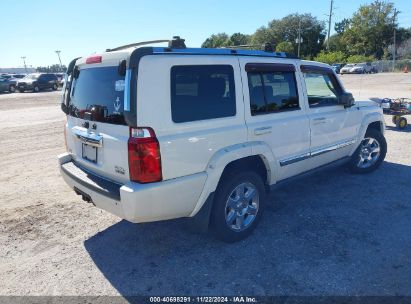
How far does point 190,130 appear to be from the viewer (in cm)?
310

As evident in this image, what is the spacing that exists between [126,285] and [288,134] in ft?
8.08

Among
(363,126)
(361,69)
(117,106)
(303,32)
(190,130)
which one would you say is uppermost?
(303,32)

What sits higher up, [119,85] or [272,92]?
[119,85]

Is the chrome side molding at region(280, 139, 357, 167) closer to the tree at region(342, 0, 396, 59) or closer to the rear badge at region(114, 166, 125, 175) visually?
the rear badge at region(114, 166, 125, 175)

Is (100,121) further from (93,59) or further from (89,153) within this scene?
(93,59)

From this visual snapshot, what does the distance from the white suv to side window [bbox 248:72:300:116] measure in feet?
0.04

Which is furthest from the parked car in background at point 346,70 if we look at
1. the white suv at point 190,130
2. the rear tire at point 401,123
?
the white suv at point 190,130

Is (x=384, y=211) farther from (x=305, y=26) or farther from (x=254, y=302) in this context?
(x=305, y=26)

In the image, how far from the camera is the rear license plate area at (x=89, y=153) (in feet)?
11.3

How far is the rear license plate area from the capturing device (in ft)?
11.3

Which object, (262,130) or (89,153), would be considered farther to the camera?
(262,130)

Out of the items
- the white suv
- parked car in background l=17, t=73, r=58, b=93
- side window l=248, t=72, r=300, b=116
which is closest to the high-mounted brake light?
the white suv

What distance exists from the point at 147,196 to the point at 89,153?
1.06m

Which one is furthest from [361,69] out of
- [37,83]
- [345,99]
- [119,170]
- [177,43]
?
[119,170]
